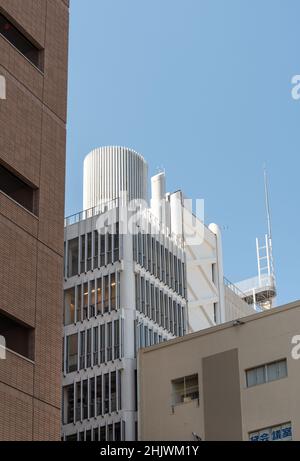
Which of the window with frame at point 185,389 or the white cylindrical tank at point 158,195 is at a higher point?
the white cylindrical tank at point 158,195

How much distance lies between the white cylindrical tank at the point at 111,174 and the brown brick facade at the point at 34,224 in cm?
6685

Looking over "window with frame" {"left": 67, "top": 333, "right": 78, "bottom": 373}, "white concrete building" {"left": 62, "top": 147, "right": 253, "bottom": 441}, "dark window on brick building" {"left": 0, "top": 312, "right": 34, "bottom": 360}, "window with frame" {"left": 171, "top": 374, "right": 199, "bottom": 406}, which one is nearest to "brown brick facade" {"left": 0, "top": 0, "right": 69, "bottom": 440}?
"dark window on brick building" {"left": 0, "top": 312, "right": 34, "bottom": 360}

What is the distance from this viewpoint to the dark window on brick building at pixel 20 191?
3597 cm

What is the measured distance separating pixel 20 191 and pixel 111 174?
232 ft

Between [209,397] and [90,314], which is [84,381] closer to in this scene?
[90,314]

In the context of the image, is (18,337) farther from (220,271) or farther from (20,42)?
(220,271)

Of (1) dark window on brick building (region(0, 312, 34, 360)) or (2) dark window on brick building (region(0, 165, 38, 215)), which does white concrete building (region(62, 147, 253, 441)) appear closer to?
(2) dark window on brick building (region(0, 165, 38, 215))

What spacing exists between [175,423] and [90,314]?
14281mm

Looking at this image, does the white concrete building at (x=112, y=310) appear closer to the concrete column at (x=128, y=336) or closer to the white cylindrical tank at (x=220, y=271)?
the concrete column at (x=128, y=336)

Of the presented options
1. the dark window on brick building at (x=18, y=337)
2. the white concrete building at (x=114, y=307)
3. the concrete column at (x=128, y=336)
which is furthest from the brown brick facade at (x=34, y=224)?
the white concrete building at (x=114, y=307)

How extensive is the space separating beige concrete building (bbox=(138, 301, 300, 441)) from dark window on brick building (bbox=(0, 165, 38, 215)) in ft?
79.1

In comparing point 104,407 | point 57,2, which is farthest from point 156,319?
point 57,2

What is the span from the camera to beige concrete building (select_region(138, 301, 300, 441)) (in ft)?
183

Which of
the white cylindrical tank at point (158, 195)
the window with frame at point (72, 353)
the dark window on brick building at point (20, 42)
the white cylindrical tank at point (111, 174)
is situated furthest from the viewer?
the white cylindrical tank at point (111, 174)
